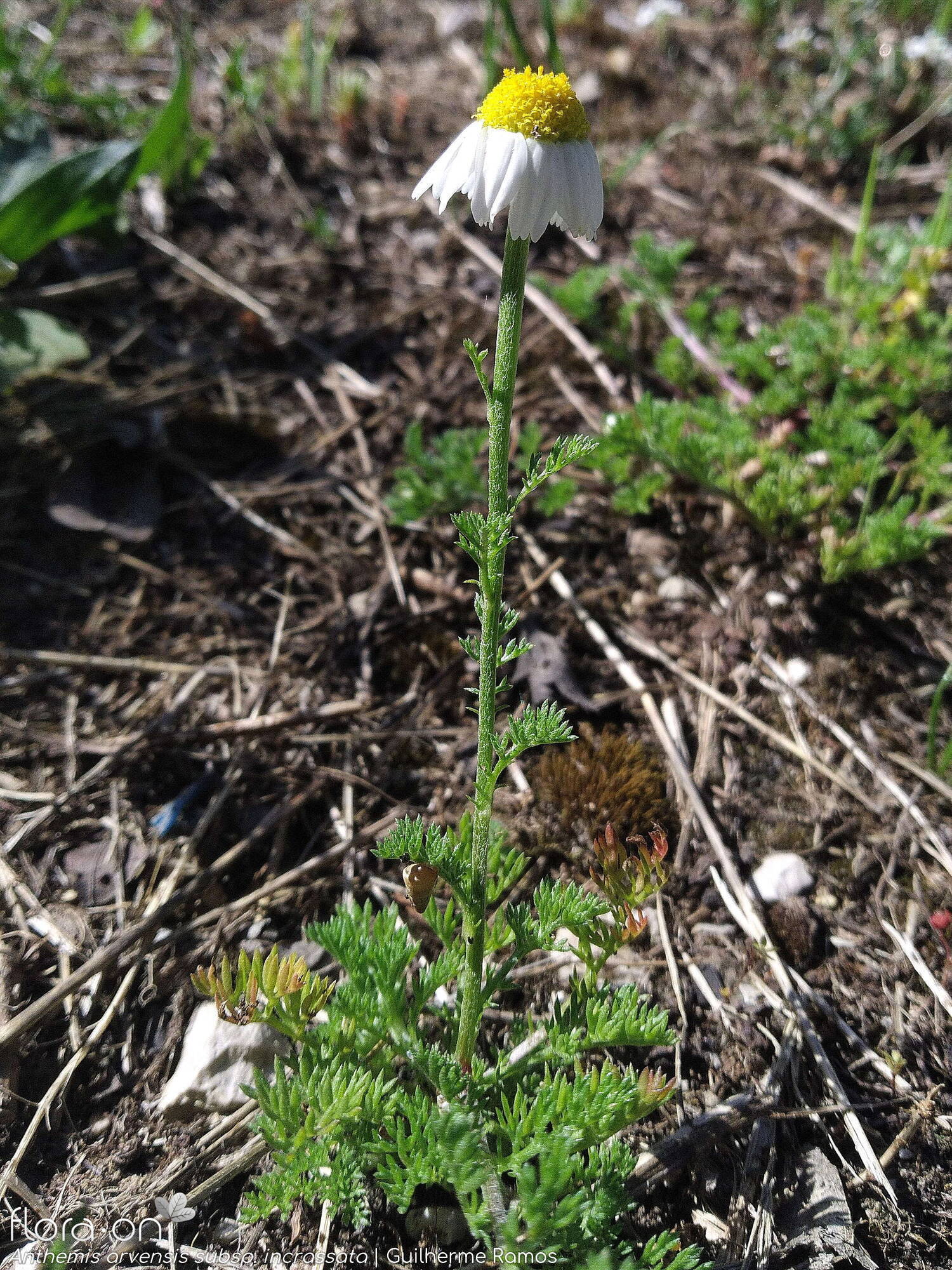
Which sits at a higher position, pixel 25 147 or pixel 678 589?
pixel 25 147

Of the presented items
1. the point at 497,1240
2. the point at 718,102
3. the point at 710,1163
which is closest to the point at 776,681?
the point at 710,1163

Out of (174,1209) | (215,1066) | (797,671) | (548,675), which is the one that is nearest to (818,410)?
(797,671)

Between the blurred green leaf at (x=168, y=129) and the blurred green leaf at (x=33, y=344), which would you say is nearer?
the blurred green leaf at (x=33, y=344)

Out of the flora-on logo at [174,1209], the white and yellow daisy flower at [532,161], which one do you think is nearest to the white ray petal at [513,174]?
the white and yellow daisy flower at [532,161]

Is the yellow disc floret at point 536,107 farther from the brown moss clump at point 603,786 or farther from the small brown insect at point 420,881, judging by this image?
the brown moss clump at point 603,786

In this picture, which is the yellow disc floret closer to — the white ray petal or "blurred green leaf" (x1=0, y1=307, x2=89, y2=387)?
the white ray petal

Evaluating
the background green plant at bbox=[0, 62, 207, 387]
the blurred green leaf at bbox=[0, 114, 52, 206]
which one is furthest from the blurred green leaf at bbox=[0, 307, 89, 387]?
the blurred green leaf at bbox=[0, 114, 52, 206]

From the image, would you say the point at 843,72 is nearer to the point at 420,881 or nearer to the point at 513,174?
the point at 513,174
